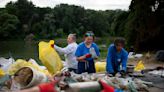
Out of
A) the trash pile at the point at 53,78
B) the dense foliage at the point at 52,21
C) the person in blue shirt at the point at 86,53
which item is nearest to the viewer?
the trash pile at the point at 53,78

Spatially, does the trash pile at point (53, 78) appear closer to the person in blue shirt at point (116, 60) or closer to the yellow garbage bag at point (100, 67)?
the person in blue shirt at point (116, 60)

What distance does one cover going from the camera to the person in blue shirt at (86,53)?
7352 mm

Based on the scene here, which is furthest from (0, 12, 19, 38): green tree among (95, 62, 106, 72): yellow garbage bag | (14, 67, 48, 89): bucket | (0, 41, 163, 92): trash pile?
(14, 67, 48, 89): bucket

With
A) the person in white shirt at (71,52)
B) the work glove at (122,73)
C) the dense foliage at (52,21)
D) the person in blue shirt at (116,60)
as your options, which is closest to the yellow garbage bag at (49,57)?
the person in white shirt at (71,52)

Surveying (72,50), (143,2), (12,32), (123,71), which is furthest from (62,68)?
(12,32)

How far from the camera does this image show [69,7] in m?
75.2

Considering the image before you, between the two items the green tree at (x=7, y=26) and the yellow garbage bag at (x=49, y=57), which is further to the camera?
the green tree at (x=7, y=26)

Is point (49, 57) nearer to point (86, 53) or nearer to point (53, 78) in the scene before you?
point (86, 53)

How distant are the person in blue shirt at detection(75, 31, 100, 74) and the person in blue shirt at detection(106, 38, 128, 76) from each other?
329mm

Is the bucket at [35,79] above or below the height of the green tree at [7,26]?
above

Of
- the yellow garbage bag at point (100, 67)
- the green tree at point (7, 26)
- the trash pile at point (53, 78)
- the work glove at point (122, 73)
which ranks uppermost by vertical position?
the trash pile at point (53, 78)

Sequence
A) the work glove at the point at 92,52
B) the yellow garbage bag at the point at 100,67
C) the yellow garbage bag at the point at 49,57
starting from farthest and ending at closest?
the yellow garbage bag at the point at 100,67 < the yellow garbage bag at the point at 49,57 < the work glove at the point at 92,52

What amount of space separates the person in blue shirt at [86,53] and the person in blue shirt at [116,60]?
329 millimetres

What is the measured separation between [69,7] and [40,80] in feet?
230
